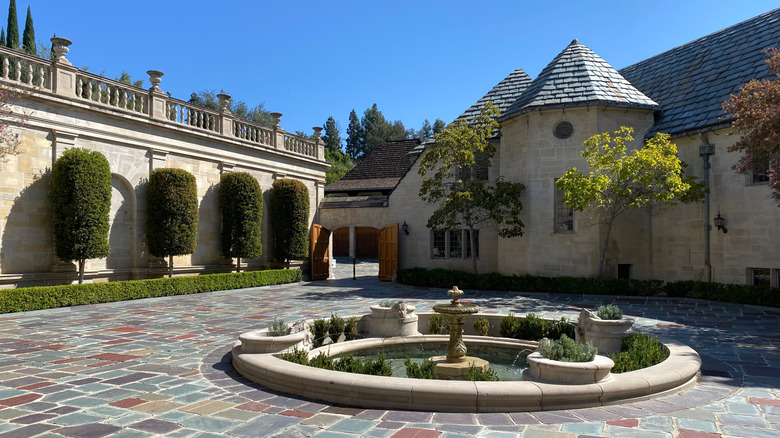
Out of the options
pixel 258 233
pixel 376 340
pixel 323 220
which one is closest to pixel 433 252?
pixel 323 220

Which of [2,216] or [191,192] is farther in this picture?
[191,192]

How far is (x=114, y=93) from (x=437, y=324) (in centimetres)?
1397

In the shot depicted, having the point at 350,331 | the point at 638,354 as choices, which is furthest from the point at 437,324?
the point at 638,354

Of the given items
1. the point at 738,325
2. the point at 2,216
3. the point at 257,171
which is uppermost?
the point at 257,171

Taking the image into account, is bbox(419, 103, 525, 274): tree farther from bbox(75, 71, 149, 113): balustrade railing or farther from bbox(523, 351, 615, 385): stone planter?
bbox(523, 351, 615, 385): stone planter

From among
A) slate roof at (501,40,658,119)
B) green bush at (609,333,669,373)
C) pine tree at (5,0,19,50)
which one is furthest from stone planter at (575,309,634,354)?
pine tree at (5,0,19,50)

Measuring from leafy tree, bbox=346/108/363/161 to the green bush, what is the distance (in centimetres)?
7571

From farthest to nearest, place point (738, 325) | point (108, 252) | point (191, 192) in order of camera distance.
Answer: point (191, 192) → point (108, 252) → point (738, 325)

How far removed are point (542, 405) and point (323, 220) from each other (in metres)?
22.6

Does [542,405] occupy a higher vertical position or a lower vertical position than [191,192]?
lower

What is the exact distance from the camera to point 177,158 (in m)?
19.9

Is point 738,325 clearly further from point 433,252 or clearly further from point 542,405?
point 433,252

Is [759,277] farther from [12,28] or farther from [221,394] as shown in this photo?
[12,28]

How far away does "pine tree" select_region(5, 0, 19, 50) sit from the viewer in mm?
39938
